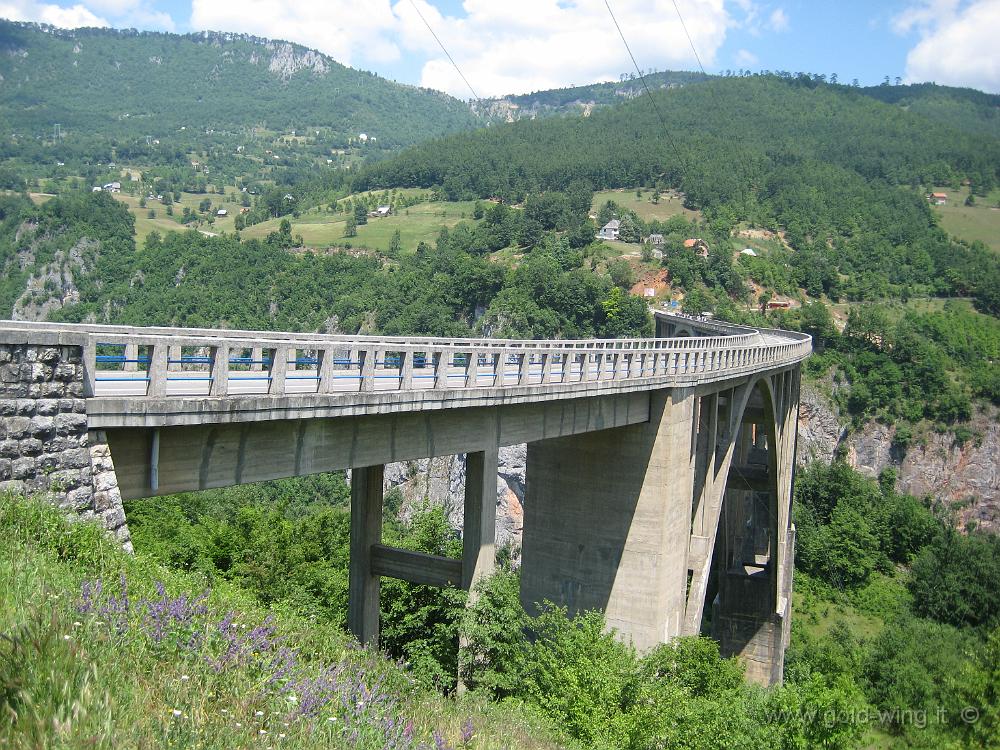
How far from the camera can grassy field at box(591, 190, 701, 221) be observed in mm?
156625

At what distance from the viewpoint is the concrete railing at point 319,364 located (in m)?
10.1

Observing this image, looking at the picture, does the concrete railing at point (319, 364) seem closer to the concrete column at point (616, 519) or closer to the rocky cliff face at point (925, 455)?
the concrete column at point (616, 519)

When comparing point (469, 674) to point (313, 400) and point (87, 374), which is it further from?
point (87, 374)

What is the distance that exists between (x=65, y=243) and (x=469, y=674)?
155 meters

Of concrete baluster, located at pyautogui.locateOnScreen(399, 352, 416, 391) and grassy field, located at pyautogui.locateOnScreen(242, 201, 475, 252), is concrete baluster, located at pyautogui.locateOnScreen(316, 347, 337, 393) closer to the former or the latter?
concrete baluster, located at pyautogui.locateOnScreen(399, 352, 416, 391)

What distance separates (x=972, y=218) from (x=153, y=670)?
180m

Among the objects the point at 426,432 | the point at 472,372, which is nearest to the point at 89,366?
the point at 426,432

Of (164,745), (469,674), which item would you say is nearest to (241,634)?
(164,745)

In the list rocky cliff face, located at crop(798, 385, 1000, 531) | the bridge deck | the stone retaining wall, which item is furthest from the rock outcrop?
the stone retaining wall

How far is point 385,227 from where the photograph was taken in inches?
6727

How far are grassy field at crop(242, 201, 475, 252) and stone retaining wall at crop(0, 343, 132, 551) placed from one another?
14481 centimetres

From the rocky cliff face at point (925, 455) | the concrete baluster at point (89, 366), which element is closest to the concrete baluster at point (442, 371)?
the concrete baluster at point (89, 366)

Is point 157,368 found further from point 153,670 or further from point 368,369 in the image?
point 153,670

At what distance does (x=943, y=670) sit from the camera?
45875 mm
